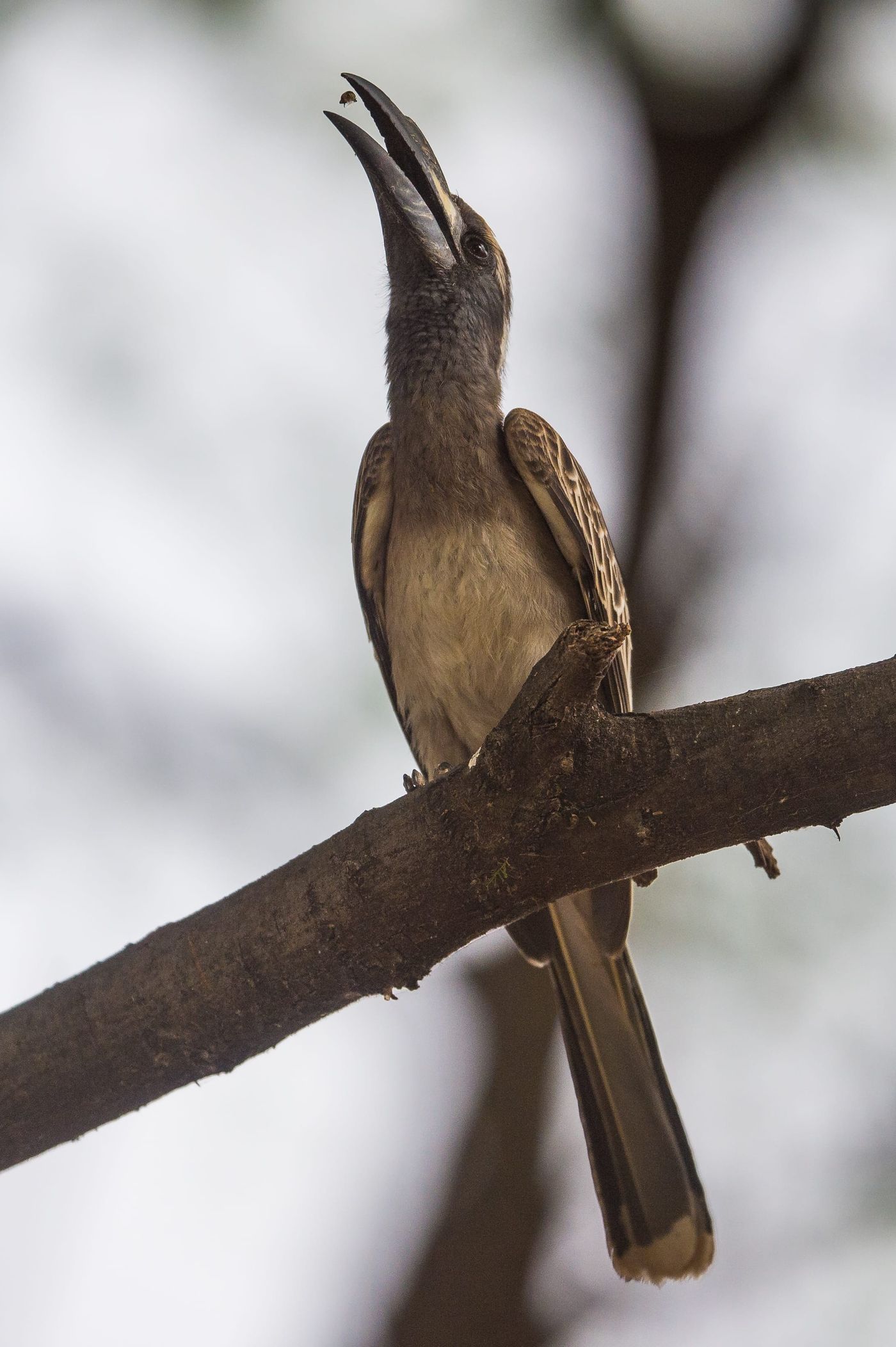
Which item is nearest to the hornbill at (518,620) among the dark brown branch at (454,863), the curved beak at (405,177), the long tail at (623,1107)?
the long tail at (623,1107)

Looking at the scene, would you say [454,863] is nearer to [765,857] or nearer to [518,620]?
[765,857]

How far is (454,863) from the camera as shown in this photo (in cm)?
242

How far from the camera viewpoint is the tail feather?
3.35m

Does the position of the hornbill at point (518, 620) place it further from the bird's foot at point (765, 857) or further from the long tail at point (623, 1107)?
the bird's foot at point (765, 857)

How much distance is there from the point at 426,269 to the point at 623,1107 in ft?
9.50

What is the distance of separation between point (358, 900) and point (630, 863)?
0.56 metres

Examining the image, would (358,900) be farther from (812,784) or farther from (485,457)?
(485,457)

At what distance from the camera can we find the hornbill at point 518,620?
3408mm

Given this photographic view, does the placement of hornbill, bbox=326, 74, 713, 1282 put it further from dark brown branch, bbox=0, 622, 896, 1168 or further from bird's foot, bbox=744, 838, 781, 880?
dark brown branch, bbox=0, 622, 896, 1168

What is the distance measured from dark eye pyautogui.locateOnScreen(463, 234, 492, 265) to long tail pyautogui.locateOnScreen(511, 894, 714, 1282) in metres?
2.42

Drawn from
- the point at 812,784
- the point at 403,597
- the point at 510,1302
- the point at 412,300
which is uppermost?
the point at 412,300

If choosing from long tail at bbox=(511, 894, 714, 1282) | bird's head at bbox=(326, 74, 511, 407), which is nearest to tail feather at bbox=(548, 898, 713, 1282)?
long tail at bbox=(511, 894, 714, 1282)

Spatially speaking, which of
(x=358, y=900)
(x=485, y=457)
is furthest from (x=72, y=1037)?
(x=485, y=457)

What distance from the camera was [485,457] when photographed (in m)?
3.73
